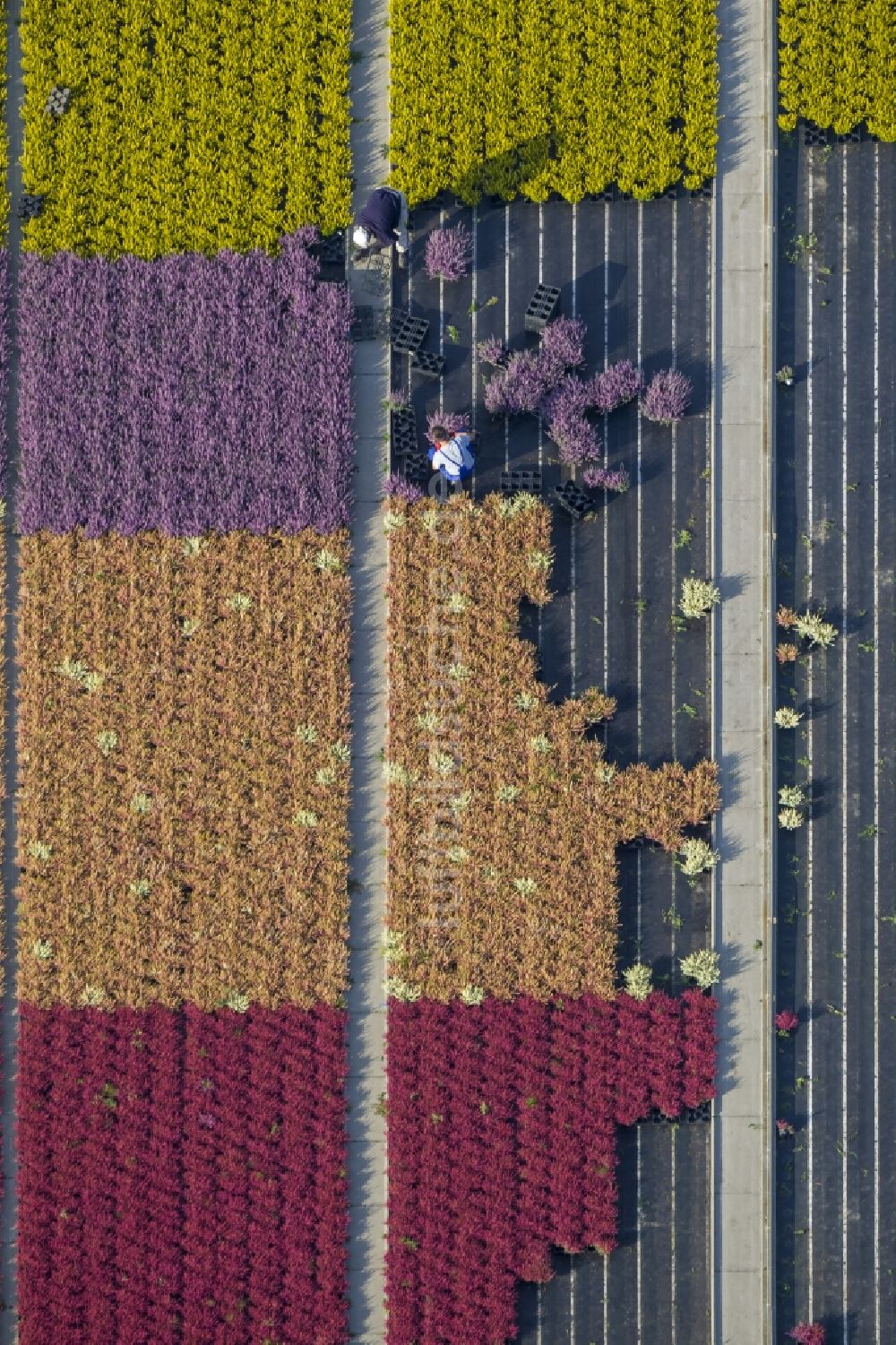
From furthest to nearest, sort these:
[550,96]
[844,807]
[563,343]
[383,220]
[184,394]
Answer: [844,807]
[550,96]
[184,394]
[563,343]
[383,220]

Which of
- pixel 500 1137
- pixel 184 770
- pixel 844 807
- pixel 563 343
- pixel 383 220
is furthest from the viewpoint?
pixel 844 807

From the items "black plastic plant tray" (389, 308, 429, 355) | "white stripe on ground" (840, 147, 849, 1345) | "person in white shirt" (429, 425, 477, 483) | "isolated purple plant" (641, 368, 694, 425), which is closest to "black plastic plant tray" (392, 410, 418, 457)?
"person in white shirt" (429, 425, 477, 483)

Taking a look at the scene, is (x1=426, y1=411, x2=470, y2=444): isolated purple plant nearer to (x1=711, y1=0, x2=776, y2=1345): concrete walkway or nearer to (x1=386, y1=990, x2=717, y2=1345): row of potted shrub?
(x1=711, y1=0, x2=776, y2=1345): concrete walkway

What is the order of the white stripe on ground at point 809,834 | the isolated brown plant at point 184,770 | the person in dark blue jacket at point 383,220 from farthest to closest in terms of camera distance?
1. the white stripe on ground at point 809,834
2. the isolated brown plant at point 184,770
3. the person in dark blue jacket at point 383,220

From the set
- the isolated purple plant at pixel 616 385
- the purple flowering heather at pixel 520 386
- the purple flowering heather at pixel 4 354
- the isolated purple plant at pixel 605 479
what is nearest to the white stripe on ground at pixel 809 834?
the isolated purple plant at pixel 616 385

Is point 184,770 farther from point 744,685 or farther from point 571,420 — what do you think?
point 744,685

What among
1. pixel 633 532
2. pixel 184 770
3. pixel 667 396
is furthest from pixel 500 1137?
pixel 667 396

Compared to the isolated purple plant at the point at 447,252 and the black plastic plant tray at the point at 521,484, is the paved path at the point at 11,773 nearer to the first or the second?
the isolated purple plant at the point at 447,252
